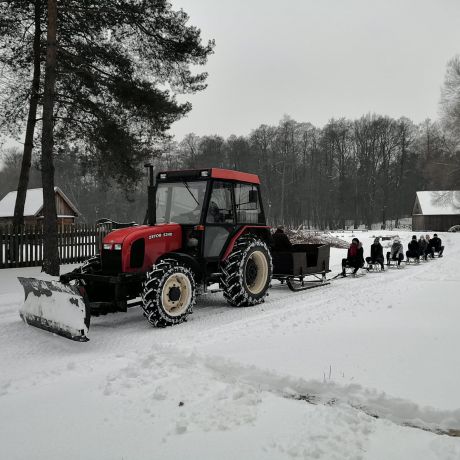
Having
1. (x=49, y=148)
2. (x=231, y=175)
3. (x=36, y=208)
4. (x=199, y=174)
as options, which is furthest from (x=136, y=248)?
(x=36, y=208)

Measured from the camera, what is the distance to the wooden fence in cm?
1258

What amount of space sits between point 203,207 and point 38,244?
875 centimetres

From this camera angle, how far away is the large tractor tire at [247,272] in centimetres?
700

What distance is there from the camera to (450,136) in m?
34.0

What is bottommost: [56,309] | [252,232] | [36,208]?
[56,309]

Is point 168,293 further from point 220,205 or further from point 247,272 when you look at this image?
point 247,272

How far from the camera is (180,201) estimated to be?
6.96 metres

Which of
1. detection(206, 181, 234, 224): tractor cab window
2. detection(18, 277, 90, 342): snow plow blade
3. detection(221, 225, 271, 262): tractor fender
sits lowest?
detection(18, 277, 90, 342): snow plow blade

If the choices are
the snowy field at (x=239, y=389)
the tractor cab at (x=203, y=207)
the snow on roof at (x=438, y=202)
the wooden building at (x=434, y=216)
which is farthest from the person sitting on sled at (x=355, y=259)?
the wooden building at (x=434, y=216)

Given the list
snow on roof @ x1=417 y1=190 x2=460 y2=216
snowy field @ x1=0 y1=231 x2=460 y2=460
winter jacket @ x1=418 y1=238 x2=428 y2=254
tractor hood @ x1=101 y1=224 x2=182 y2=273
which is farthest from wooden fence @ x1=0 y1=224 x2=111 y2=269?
snow on roof @ x1=417 y1=190 x2=460 y2=216

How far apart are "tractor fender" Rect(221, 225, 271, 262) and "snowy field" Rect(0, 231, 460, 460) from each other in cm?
136

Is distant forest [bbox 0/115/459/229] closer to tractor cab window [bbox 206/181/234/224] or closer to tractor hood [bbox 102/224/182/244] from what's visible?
tractor cab window [bbox 206/181/234/224]

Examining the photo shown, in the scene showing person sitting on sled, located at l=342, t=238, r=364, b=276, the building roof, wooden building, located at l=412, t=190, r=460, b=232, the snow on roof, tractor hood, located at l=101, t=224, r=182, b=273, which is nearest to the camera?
tractor hood, located at l=101, t=224, r=182, b=273

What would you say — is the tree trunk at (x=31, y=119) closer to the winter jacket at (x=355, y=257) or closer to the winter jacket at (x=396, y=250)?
the winter jacket at (x=355, y=257)
